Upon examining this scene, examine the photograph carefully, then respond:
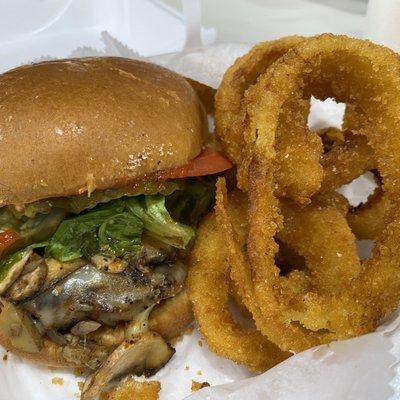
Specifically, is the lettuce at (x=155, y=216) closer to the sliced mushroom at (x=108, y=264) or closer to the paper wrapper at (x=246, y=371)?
the sliced mushroom at (x=108, y=264)

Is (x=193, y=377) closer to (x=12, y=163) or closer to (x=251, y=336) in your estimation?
(x=251, y=336)

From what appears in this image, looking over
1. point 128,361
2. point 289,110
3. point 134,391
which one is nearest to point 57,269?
point 128,361

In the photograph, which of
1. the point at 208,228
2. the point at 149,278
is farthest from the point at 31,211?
the point at 208,228

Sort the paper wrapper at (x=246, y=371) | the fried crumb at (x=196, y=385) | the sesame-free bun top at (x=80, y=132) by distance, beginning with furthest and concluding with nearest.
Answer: the fried crumb at (x=196, y=385) < the sesame-free bun top at (x=80, y=132) < the paper wrapper at (x=246, y=371)

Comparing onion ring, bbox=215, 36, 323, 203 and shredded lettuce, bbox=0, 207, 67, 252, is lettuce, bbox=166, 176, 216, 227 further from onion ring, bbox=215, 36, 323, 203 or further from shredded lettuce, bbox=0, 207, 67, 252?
shredded lettuce, bbox=0, 207, 67, 252

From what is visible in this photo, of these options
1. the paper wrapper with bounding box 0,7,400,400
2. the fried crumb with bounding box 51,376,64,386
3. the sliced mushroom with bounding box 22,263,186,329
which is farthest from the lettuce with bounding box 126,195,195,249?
the fried crumb with bounding box 51,376,64,386

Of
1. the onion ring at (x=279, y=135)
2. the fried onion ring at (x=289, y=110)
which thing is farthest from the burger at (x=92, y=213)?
the fried onion ring at (x=289, y=110)

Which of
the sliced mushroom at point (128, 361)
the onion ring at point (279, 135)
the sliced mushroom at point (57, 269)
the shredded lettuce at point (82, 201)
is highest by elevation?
the onion ring at point (279, 135)
